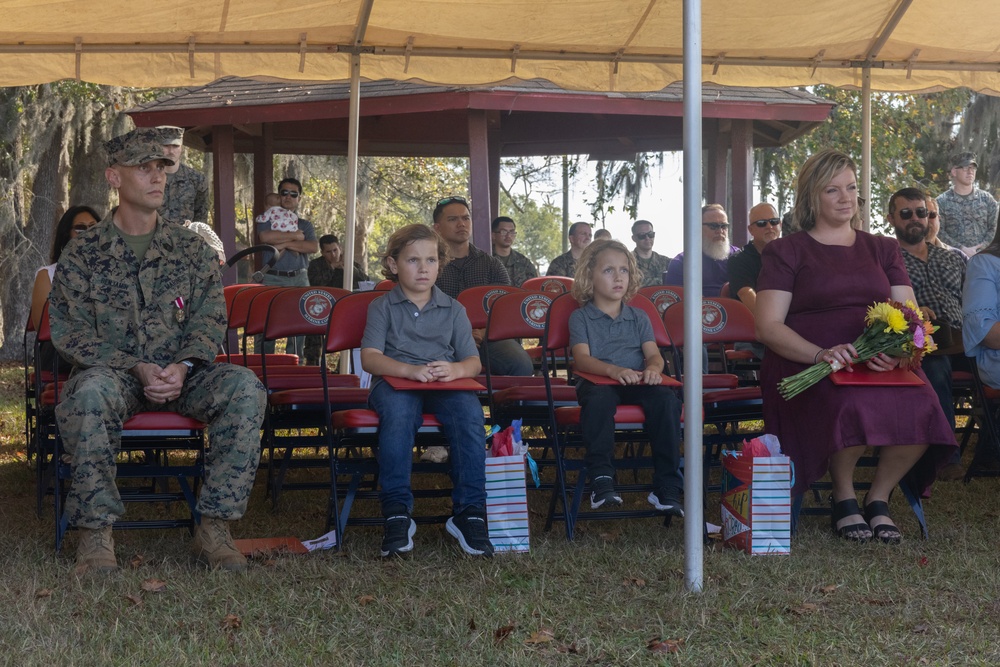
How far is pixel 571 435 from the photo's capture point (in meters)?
5.91

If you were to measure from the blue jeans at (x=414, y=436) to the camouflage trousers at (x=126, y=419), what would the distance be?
53 cm

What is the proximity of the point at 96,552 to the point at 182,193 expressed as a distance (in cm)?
347

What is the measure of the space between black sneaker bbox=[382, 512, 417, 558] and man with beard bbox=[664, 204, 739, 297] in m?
4.54

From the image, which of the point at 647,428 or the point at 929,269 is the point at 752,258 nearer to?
the point at 929,269

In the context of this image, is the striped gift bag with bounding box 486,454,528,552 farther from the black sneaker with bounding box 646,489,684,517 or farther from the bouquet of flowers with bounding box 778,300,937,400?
the bouquet of flowers with bounding box 778,300,937,400

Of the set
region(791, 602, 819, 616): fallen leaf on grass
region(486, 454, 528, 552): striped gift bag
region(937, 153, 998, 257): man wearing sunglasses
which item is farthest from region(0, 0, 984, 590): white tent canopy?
region(791, 602, 819, 616): fallen leaf on grass

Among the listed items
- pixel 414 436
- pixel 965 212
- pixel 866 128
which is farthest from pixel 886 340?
pixel 965 212

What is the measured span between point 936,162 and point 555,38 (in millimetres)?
20973

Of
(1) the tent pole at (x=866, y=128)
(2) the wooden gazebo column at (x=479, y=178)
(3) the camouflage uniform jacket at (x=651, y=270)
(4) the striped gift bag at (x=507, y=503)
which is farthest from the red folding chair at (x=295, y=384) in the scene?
(2) the wooden gazebo column at (x=479, y=178)

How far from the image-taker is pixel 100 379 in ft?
15.2

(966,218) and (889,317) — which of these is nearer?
(889,317)

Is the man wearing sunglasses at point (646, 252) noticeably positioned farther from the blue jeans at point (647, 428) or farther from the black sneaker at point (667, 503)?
the black sneaker at point (667, 503)

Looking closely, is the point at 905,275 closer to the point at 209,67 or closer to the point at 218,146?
the point at 209,67

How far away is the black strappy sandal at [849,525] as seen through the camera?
16.5 ft
